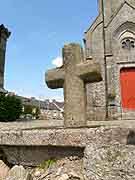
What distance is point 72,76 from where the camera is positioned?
3.39m

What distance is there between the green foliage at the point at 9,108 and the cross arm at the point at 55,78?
9.50 metres

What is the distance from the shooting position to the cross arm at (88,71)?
10.9 ft

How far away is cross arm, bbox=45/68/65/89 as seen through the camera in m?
3.52

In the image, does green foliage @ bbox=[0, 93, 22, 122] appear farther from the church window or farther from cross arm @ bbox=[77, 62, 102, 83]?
cross arm @ bbox=[77, 62, 102, 83]

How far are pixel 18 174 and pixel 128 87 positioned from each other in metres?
15.8

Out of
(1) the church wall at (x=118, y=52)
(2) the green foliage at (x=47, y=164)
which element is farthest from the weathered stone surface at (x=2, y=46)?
(2) the green foliage at (x=47, y=164)

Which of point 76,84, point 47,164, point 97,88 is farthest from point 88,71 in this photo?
point 97,88

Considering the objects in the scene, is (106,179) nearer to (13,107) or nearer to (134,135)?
(134,135)

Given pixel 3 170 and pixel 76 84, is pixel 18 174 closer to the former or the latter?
pixel 3 170

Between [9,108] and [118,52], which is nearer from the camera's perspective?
[9,108]

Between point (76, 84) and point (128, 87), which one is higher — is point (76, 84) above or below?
below

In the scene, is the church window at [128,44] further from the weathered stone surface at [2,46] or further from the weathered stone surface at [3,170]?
the weathered stone surface at [3,170]

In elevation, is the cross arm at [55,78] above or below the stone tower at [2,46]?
below

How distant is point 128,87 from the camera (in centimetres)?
1738
